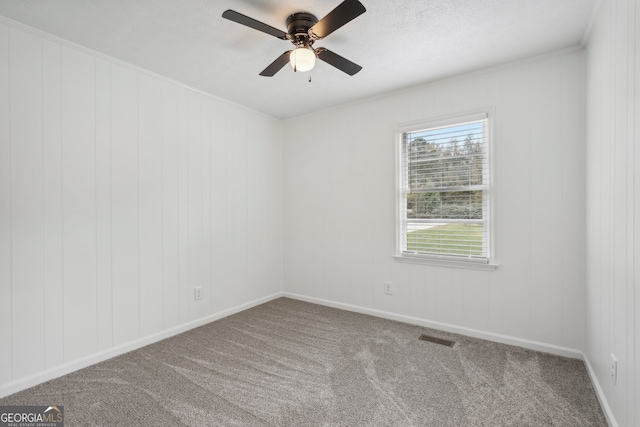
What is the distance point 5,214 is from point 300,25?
7.75 feet

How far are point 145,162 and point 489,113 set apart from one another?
10.7 ft

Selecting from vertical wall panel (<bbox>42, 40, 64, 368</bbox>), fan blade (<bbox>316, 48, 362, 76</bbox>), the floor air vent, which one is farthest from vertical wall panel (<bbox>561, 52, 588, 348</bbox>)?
vertical wall panel (<bbox>42, 40, 64, 368</bbox>)

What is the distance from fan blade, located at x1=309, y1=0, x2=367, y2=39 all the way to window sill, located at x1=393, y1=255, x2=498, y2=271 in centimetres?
235

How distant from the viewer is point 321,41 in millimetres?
2475

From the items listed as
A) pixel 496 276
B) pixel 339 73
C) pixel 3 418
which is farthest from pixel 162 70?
pixel 496 276

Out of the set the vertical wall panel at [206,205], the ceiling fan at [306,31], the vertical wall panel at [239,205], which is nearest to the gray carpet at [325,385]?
the vertical wall panel at [206,205]

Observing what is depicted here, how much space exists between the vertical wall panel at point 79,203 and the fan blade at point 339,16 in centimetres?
191

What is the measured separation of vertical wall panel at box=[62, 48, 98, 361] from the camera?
2.43m

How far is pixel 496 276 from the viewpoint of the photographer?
2.96 metres

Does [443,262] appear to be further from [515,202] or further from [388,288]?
[515,202]

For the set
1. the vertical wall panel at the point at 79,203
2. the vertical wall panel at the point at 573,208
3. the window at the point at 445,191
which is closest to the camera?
the vertical wall panel at the point at 79,203

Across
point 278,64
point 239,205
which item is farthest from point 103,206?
point 278,64

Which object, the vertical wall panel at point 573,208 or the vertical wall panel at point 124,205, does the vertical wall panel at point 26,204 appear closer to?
the vertical wall panel at point 124,205

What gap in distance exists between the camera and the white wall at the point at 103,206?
2.20 metres
